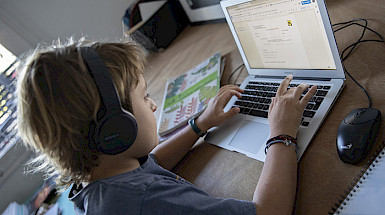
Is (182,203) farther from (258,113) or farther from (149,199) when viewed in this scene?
(258,113)

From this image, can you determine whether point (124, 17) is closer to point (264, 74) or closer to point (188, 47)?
point (188, 47)

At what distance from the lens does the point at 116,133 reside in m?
0.53

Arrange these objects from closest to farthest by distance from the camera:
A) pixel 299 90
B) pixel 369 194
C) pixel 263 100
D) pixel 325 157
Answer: pixel 369 194 < pixel 325 157 < pixel 299 90 < pixel 263 100

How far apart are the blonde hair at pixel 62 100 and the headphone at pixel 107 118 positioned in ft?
0.05

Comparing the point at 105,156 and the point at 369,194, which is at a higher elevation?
the point at 105,156

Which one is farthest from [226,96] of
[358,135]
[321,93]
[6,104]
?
[6,104]

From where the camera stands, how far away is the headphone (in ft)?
1.67

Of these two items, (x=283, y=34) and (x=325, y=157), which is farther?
(x=283, y=34)

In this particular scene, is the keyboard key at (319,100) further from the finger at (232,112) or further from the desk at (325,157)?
the finger at (232,112)

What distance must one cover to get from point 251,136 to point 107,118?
382mm

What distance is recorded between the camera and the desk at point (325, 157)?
1.74ft

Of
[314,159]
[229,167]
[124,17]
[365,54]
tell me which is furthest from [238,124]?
[124,17]

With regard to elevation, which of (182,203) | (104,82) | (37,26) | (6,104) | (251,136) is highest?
(37,26)

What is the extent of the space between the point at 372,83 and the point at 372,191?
0.96ft
